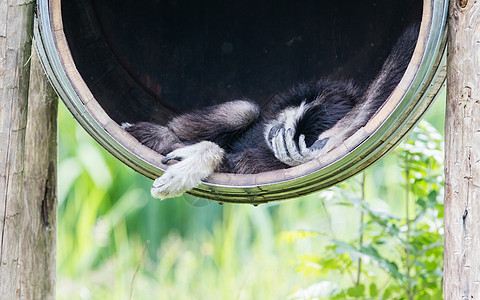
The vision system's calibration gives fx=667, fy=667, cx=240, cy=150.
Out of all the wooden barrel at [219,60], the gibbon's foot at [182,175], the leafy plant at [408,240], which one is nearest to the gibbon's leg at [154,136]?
the wooden barrel at [219,60]

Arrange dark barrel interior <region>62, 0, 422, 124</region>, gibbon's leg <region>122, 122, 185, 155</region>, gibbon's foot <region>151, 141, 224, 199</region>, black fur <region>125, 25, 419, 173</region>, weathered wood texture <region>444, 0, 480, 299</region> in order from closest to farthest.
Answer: weathered wood texture <region>444, 0, 480, 299</region>, gibbon's foot <region>151, 141, 224, 199</region>, black fur <region>125, 25, 419, 173</region>, gibbon's leg <region>122, 122, 185, 155</region>, dark barrel interior <region>62, 0, 422, 124</region>

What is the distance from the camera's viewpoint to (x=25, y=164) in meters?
2.51

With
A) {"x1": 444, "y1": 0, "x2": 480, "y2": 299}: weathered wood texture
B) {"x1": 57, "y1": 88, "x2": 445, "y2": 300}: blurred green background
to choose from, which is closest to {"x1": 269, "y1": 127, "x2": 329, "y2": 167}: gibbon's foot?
{"x1": 444, "y1": 0, "x2": 480, "y2": 299}: weathered wood texture

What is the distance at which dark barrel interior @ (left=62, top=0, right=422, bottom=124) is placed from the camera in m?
2.78

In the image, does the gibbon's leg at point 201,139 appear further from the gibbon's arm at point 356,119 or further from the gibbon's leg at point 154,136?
the gibbon's arm at point 356,119

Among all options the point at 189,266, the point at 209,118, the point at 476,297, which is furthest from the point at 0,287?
the point at 189,266

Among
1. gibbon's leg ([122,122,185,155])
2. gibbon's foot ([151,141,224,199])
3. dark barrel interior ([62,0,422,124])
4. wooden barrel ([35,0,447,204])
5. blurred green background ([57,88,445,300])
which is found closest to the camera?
wooden barrel ([35,0,447,204])

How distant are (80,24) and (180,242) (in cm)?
267

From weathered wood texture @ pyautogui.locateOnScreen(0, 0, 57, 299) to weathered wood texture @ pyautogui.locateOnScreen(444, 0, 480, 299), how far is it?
1266 millimetres

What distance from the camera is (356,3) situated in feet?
10.0

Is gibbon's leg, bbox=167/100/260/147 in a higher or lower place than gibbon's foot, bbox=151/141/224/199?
higher

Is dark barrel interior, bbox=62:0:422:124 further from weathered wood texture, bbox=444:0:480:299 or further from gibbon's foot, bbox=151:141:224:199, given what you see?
weathered wood texture, bbox=444:0:480:299

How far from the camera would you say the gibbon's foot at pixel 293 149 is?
2.18 m

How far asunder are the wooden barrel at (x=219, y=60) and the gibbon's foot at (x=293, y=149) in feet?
0.51
